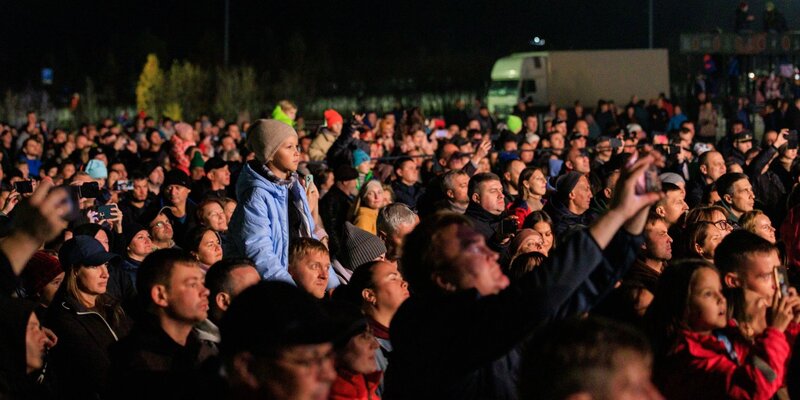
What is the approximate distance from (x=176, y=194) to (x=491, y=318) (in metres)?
8.37

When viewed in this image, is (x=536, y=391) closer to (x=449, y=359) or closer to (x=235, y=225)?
(x=449, y=359)

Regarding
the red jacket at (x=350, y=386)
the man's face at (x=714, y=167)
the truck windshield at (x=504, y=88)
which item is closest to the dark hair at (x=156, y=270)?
the red jacket at (x=350, y=386)

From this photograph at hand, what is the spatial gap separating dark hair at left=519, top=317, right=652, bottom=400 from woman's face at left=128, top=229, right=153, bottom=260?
5.76 metres

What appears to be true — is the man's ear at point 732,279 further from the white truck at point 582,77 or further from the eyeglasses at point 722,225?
the white truck at point 582,77

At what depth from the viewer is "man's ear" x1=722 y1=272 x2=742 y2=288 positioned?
5846 mm

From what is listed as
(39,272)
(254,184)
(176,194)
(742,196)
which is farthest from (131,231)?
(742,196)

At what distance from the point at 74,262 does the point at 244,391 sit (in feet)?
12.8

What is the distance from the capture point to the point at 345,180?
1232cm

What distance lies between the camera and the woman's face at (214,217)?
9.29 metres

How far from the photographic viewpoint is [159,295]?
5.14 metres

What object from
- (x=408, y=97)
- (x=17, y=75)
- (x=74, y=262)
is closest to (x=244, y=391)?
(x=74, y=262)

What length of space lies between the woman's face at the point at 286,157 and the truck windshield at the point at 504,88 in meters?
26.7

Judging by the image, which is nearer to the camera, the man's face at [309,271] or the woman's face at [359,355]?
the woman's face at [359,355]

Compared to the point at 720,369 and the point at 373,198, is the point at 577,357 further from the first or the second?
the point at 373,198
